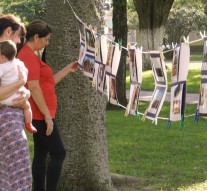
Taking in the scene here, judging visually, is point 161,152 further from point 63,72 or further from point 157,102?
point 157,102

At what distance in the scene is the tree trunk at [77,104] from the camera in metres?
6.60

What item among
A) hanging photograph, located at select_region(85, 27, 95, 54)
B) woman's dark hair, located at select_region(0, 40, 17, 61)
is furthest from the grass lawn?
woman's dark hair, located at select_region(0, 40, 17, 61)

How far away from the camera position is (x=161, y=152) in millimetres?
9469

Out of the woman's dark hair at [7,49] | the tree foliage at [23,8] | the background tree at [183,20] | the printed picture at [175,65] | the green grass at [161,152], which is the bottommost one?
the background tree at [183,20]

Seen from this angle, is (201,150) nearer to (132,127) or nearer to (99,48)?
(132,127)

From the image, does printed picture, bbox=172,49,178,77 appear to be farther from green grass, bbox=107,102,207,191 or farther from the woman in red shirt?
green grass, bbox=107,102,207,191

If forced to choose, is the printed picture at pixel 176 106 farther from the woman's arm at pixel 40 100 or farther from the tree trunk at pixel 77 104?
the tree trunk at pixel 77 104

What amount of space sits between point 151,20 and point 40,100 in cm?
2204

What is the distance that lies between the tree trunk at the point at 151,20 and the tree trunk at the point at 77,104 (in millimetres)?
17838

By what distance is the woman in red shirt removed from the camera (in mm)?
5562

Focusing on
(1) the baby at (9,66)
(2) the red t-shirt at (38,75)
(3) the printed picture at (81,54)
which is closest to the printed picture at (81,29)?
(3) the printed picture at (81,54)

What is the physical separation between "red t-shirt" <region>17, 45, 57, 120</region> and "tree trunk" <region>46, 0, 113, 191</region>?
83 cm

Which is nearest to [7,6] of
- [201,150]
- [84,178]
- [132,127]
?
[132,127]

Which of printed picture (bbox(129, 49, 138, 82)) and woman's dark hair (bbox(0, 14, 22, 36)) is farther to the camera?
printed picture (bbox(129, 49, 138, 82))
